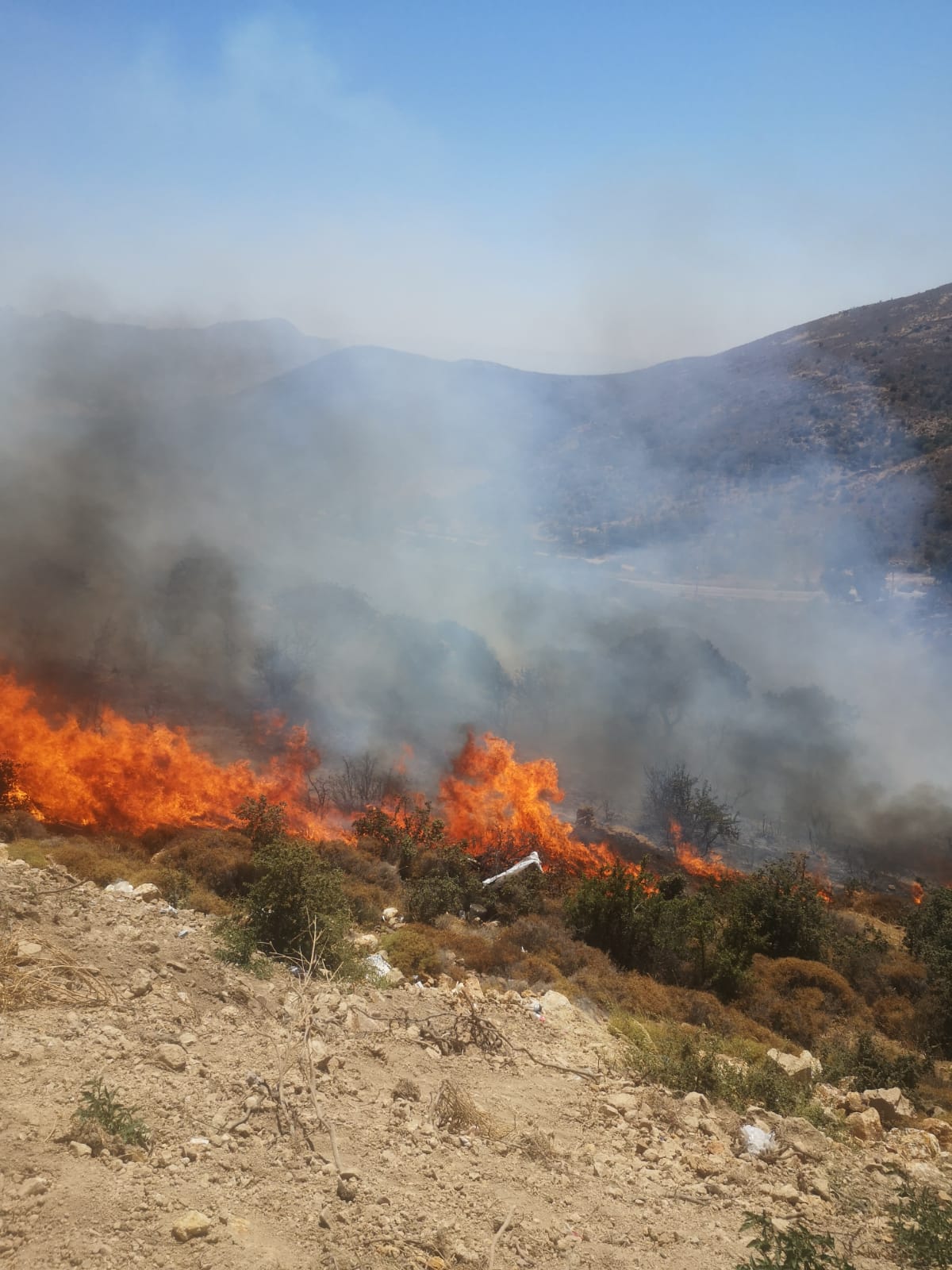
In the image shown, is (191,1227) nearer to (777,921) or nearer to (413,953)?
(413,953)

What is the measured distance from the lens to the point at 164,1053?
594cm

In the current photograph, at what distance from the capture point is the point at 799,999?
12.3m

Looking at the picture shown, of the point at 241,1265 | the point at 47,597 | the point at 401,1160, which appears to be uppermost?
the point at 47,597

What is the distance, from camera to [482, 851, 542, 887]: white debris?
663 inches

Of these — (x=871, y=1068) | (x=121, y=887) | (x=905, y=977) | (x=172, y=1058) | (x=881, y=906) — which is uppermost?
(x=172, y=1058)

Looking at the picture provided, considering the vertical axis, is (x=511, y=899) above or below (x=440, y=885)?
below

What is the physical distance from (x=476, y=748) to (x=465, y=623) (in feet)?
40.2

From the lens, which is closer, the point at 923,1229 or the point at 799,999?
the point at 923,1229

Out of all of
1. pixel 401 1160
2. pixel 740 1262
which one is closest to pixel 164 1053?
pixel 401 1160

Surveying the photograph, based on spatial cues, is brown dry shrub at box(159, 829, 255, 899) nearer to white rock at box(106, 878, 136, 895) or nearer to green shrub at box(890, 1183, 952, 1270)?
white rock at box(106, 878, 136, 895)

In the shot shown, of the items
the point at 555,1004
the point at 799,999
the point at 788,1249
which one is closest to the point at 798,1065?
the point at 555,1004

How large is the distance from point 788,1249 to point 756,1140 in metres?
1.97

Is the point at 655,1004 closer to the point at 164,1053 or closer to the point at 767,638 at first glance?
the point at 164,1053

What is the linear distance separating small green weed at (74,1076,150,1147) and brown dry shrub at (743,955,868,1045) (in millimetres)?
9702
